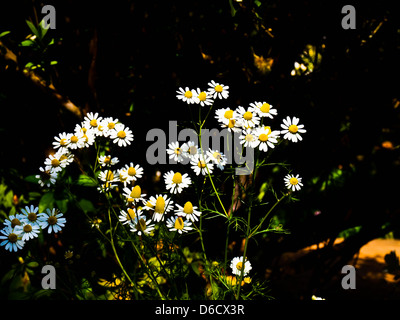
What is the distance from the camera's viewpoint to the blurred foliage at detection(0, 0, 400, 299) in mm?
1706

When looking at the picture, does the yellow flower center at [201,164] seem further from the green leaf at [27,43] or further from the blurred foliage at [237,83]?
the green leaf at [27,43]

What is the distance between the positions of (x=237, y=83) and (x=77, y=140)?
3.05 ft

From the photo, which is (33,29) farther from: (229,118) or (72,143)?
(229,118)

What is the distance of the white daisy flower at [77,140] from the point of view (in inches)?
48.1

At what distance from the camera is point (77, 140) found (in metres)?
1.25

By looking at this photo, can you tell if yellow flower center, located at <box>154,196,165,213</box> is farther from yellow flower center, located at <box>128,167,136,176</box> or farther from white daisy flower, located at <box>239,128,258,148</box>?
white daisy flower, located at <box>239,128,258,148</box>

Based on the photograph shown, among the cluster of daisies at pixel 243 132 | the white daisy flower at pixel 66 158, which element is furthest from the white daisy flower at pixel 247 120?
the white daisy flower at pixel 66 158

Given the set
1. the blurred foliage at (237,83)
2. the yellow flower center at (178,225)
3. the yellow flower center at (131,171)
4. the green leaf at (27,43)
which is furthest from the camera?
the blurred foliage at (237,83)

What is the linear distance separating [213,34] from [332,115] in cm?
95

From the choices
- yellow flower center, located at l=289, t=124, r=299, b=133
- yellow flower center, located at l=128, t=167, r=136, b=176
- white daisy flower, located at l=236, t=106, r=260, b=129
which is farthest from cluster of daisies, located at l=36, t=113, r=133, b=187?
yellow flower center, located at l=289, t=124, r=299, b=133

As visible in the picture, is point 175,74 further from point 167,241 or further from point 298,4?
point 167,241

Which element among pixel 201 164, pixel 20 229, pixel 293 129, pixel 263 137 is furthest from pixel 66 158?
pixel 293 129

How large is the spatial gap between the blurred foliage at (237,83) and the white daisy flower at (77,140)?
0.32 meters
